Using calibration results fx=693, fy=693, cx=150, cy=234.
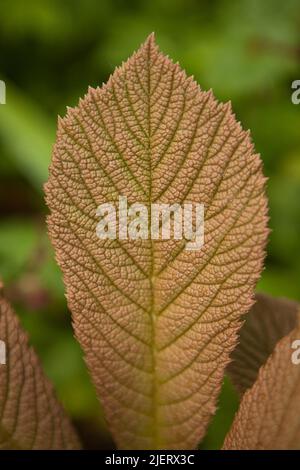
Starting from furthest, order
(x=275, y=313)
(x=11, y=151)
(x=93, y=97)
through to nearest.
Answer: (x=11, y=151) < (x=275, y=313) < (x=93, y=97)

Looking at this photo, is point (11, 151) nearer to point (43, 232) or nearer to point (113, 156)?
point (43, 232)

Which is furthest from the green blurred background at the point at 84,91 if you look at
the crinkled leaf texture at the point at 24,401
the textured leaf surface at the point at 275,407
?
the textured leaf surface at the point at 275,407

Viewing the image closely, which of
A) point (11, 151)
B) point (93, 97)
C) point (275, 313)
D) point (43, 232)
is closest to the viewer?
point (93, 97)

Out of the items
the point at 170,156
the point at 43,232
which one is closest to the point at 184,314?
the point at 170,156

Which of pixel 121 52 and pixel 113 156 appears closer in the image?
pixel 113 156

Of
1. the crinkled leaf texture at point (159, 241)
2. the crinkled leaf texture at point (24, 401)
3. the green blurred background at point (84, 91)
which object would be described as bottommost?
the crinkled leaf texture at point (24, 401)

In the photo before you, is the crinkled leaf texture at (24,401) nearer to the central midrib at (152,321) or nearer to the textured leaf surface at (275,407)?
the central midrib at (152,321)

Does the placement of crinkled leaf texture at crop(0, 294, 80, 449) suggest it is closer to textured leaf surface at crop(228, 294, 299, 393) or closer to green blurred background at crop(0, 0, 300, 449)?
textured leaf surface at crop(228, 294, 299, 393)
